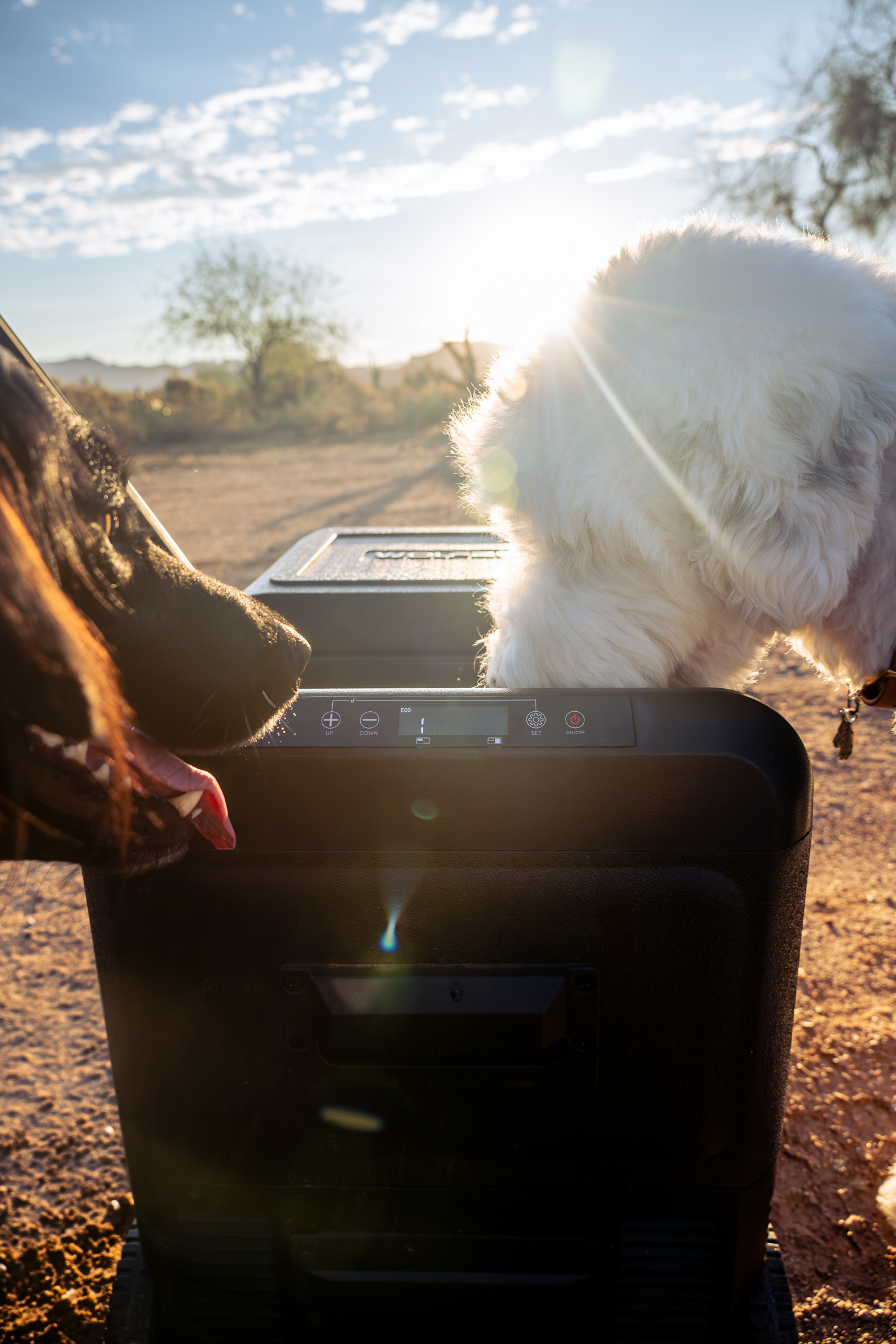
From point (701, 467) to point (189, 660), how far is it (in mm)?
650

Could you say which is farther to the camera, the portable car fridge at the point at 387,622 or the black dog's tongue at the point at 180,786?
the portable car fridge at the point at 387,622

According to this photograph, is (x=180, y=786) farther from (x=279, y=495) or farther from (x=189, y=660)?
(x=279, y=495)

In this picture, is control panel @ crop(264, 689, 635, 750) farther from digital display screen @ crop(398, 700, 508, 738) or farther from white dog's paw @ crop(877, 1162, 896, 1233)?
white dog's paw @ crop(877, 1162, 896, 1233)

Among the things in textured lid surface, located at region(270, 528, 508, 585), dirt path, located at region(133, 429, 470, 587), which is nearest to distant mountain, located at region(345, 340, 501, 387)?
dirt path, located at region(133, 429, 470, 587)

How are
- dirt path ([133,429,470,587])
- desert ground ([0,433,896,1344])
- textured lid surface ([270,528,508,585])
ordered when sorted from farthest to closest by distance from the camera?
1. dirt path ([133,429,470,587])
2. textured lid surface ([270,528,508,585])
3. desert ground ([0,433,896,1344])

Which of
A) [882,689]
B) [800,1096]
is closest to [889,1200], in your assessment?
[800,1096]

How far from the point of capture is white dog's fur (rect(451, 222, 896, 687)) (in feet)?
3.17

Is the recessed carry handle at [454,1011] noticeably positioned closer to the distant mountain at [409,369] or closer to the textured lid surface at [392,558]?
the textured lid surface at [392,558]

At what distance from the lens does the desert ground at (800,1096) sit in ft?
4.97

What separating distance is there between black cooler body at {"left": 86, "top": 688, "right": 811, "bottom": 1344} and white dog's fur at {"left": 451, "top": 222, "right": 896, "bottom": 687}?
164 mm

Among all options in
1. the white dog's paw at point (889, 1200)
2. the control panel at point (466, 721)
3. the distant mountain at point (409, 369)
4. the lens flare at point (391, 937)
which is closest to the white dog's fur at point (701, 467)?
the control panel at point (466, 721)

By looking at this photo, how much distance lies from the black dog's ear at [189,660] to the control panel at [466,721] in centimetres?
6

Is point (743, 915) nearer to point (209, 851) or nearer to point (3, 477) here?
point (209, 851)

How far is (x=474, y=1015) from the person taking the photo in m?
1.02
